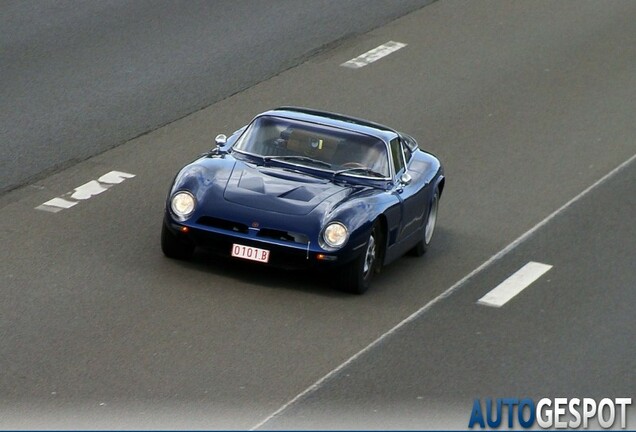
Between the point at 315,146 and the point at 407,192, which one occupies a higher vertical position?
the point at 315,146

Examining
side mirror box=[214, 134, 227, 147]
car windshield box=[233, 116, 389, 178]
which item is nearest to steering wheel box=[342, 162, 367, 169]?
car windshield box=[233, 116, 389, 178]

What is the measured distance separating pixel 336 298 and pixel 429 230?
7.29ft

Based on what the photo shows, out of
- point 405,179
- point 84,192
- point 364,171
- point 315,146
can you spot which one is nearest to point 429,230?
point 405,179

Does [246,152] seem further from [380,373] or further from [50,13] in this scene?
[50,13]

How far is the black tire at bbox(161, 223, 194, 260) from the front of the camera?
12180mm

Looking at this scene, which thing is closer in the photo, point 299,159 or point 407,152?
point 299,159

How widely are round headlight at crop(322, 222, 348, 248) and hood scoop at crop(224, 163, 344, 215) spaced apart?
0.24 m

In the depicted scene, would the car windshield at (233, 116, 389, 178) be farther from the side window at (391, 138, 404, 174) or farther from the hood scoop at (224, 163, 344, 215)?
the hood scoop at (224, 163, 344, 215)

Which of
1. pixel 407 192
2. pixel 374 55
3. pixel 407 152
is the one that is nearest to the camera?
pixel 407 192

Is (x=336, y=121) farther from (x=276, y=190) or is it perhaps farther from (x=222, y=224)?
(x=222, y=224)

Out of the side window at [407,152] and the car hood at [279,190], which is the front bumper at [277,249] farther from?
the side window at [407,152]

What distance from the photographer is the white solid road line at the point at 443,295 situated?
960cm

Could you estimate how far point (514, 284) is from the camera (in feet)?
42.4

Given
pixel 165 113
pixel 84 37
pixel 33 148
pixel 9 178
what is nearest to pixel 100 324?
pixel 9 178
